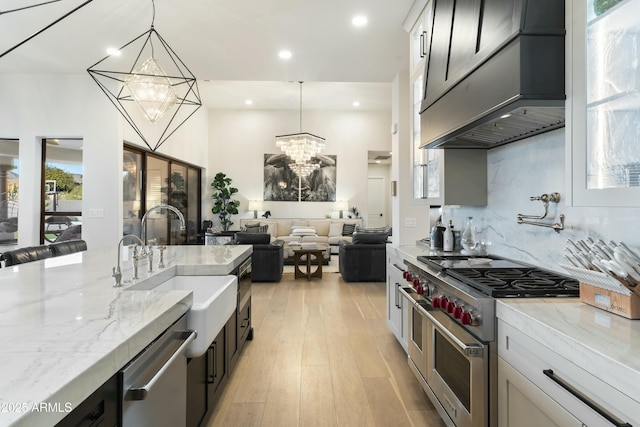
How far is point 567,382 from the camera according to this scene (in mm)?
961

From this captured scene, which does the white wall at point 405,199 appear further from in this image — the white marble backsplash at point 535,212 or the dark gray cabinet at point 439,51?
the dark gray cabinet at point 439,51

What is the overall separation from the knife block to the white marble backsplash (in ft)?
0.91

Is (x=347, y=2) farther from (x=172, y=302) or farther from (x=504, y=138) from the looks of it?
(x=172, y=302)

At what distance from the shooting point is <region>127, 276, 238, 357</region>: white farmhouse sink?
57.6 inches

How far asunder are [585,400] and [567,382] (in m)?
0.08

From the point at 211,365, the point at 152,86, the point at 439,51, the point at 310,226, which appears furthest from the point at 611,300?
the point at 310,226

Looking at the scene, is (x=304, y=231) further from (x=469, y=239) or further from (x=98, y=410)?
(x=98, y=410)

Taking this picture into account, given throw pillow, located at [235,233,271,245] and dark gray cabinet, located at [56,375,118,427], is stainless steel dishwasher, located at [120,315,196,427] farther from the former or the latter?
throw pillow, located at [235,233,271,245]

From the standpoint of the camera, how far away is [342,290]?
523 cm

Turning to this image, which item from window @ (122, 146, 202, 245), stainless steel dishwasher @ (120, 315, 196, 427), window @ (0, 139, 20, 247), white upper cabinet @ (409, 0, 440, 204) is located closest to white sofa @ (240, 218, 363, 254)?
window @ (122, 146, 202, 245)

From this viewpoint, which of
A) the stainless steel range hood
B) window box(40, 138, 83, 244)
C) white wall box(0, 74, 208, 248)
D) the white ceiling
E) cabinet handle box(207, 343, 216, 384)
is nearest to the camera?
the stainless steel range hood

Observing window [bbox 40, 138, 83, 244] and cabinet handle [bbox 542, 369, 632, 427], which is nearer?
cabinet handle [bbox 542, 369, 632, 427]

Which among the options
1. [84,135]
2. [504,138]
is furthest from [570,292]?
[84,135]

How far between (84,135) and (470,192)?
522 cm
